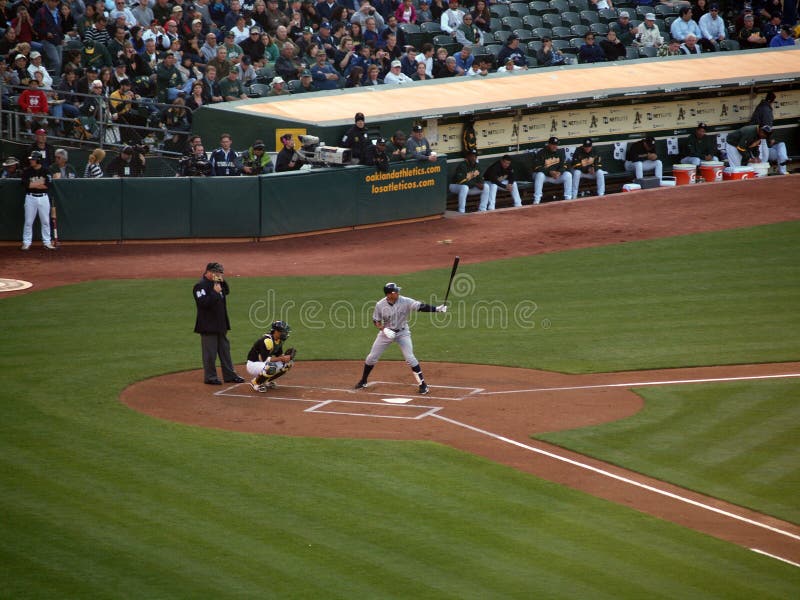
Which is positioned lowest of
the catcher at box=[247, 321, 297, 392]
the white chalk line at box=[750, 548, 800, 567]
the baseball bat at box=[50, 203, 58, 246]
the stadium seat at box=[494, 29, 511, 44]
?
the white chalk line at box=[750, 548, 800, 567]

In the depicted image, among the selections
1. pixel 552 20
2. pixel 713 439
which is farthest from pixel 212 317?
pixel 552 20

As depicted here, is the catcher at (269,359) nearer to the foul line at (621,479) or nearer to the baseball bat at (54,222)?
the foul line at (621,479)

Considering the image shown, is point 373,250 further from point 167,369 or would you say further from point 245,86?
point 167,369

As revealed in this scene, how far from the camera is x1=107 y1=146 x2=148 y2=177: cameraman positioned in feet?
87.2

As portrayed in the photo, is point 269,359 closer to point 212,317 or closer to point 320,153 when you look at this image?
point 212,317

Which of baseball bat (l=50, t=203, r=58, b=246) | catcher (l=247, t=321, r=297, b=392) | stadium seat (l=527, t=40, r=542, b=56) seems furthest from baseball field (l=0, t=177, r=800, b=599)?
stadium seat (l=527, t=40, r=542, b=56)

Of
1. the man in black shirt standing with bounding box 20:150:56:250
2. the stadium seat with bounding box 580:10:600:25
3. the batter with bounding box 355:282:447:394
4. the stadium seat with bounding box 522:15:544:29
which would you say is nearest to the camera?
the batter with bounding box 355:282:447:394

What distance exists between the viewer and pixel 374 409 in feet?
54.6

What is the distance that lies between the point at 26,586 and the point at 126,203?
53.5ft

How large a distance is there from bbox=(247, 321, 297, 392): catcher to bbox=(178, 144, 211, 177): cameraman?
10320 millimetres

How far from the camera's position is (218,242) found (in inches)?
1069

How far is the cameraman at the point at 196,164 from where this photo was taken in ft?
87.7

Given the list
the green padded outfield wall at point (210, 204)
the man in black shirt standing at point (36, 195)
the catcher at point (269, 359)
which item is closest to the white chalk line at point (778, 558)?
the catcher at point (269, 359)

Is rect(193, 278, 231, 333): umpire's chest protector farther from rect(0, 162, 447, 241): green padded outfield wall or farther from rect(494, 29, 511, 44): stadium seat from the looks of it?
rect(494, 29, 511, 44): stadium seat
